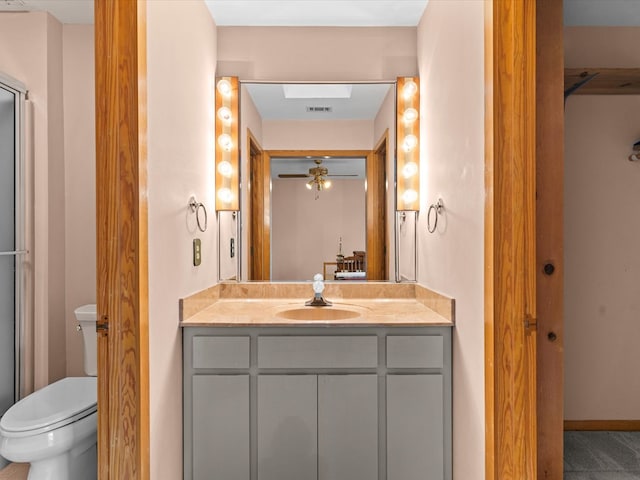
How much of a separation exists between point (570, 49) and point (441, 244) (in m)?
1.47

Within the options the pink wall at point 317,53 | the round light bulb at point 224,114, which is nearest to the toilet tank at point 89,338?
the round light bulb at point 224,114

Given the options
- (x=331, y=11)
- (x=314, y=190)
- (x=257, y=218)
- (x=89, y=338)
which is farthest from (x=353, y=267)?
(x=89, y=338)

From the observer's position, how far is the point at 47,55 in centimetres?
247

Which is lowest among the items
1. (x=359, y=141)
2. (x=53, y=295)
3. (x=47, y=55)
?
(x=53, y=295)

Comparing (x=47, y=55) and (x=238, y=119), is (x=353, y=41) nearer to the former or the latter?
(x=238, y=119)

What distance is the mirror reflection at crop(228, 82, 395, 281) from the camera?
2.53 metres

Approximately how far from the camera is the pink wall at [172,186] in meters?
1.59

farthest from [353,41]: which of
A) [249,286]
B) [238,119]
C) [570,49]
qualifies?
[249,286]

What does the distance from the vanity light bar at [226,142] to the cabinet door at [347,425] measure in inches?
44.8

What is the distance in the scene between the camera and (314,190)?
100 inches

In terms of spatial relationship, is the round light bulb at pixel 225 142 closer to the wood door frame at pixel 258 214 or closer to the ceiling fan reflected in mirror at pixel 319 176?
the wood door frame at pixel 258 214

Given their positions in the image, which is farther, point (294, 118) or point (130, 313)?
point (294, 118)

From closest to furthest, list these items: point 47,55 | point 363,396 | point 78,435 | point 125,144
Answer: point 125,144, point 78,435, point 363,396, point 47,55

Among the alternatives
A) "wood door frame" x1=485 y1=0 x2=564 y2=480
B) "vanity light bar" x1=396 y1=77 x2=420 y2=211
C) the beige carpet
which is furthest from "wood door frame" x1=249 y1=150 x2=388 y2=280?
the beige carpet
